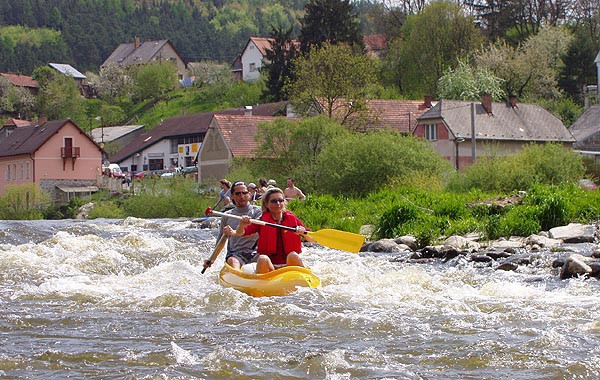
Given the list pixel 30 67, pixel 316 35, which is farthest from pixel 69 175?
pixel 30 67

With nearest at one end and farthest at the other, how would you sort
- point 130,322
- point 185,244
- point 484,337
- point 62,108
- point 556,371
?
point 556,371 → point 484,337 → point 130,322 → point 185,244 → point 62,108

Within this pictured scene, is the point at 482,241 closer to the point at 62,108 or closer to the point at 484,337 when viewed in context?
the point at 484,337

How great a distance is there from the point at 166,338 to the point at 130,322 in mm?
1255

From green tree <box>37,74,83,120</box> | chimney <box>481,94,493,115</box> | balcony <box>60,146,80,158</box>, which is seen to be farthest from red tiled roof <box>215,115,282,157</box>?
green tree <box>37,74,83,120</box>

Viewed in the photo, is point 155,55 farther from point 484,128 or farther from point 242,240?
point 242,240

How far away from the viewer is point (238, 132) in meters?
57.5

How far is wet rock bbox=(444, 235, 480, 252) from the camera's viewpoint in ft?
59.0

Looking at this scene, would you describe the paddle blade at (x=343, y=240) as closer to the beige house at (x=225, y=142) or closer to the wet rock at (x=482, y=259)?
the wet rock at (x=482, y=259)

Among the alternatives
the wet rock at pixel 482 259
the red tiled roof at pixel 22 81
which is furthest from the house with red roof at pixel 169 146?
the wet rock at pixel 482 259

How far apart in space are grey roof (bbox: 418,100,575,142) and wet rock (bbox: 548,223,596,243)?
3356 cm

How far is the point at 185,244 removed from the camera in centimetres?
2308

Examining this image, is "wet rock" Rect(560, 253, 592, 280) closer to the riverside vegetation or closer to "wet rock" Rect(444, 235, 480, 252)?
"wet rock" Rect(444, 235, 480, 252)

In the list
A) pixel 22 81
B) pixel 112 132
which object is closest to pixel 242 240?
pixel 112 132

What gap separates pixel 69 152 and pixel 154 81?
47.8 m
